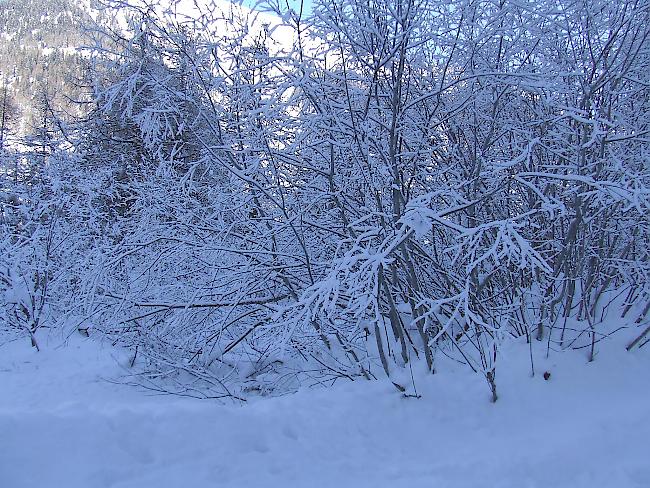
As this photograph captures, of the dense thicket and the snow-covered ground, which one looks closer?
the snow-covered ground

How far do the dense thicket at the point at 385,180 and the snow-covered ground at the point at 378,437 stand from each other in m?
0.36

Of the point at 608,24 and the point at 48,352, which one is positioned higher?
the point at 608,24

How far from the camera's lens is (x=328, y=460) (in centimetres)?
344

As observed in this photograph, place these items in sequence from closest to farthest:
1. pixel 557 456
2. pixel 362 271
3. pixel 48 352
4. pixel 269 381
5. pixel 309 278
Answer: pixel 557 456 → pixel 362 271 → pixel 309 278 → pixel 269 381 → pixel 48 352

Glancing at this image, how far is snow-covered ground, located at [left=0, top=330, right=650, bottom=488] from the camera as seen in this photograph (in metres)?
3.08

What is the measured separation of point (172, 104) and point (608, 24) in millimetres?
3919

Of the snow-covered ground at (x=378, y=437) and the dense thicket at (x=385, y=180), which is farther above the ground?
the dense thicket at (x=385, y=180)

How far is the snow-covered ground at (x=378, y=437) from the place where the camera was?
3.08 meters

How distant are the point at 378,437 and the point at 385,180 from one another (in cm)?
206

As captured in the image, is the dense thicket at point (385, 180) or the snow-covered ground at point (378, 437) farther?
the dense thicket at point (385, 180)

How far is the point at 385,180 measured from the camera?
4219 millimetres

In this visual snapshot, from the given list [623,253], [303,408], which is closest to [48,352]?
[303,408]

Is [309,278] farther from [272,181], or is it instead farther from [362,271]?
[362,271]

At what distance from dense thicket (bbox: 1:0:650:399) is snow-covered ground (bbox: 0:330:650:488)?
360 mm
